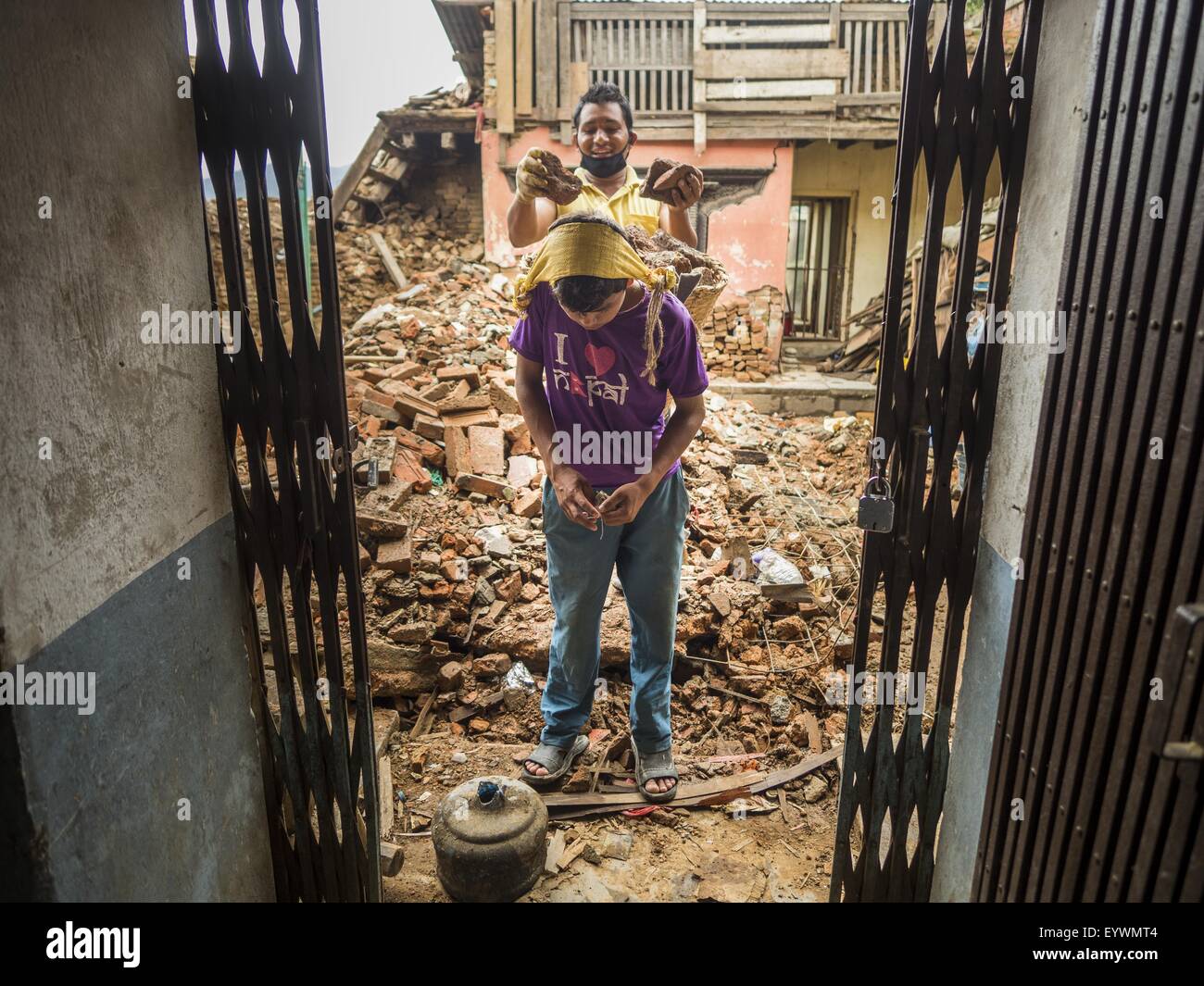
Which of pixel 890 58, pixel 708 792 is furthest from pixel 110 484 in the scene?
pixel 890 58

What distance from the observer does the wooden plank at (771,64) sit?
10461 millimetres

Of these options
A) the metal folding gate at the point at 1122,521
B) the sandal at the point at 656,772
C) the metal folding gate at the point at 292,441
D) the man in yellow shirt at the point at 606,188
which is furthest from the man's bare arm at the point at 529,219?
the sandal at the point at 656,772

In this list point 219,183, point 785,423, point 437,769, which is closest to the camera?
point 219,183

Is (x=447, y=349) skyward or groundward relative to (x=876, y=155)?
groundward

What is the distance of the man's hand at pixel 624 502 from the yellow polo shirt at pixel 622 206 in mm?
1194

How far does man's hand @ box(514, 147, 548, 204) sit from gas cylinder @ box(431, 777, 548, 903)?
2.25 metres

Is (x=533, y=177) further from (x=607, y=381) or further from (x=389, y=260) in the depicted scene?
(x=389, y=260)

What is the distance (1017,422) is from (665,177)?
1.61 m

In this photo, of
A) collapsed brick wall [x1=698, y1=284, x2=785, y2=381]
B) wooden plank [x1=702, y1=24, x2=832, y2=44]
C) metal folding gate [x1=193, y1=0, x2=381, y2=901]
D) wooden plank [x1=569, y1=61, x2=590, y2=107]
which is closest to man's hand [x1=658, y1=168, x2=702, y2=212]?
metal folding gate [x1=193, y1=0, x2=381, y2=901]

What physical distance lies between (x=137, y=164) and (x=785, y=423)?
9.16 metres

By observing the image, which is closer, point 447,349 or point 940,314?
point 447,349

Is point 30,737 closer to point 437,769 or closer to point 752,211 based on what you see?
point 437,769
